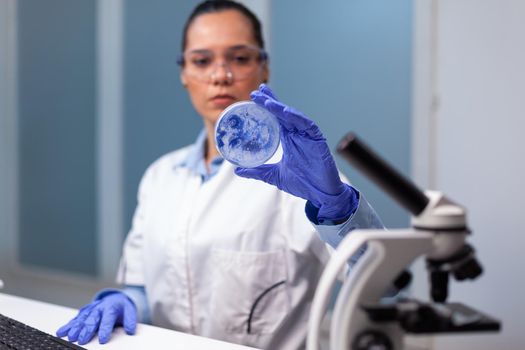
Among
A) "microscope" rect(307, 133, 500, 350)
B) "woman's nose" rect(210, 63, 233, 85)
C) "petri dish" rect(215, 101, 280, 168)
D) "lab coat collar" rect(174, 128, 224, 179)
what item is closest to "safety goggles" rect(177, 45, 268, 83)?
"woman's nose" rect(210, 63, 233, 85)

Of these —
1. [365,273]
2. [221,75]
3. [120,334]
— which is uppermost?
[221,75]

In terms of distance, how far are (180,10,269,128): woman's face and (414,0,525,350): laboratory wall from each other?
866mm

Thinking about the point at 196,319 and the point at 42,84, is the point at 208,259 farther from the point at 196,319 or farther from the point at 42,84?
the point at 42,84

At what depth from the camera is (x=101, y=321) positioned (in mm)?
1118

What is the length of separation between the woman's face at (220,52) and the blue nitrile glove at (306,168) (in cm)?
41

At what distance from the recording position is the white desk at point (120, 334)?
103 cm

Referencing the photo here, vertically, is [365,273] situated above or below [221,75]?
below

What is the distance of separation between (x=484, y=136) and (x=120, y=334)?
1.42m

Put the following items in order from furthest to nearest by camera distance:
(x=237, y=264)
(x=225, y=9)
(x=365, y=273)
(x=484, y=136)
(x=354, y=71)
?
(x=354, y=71), (x=484, y=136), (x=225, y=9), (x=237, y=264), (x=365, y=273)

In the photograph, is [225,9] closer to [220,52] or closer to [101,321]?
[220,52]

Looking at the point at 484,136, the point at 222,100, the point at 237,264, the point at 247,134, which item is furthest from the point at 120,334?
the point at 484,136

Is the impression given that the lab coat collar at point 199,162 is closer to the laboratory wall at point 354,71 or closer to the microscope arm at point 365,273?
the laboratory wall at point 354,71

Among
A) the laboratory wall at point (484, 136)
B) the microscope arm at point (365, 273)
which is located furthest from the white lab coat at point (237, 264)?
the laboratory wall at point (484, 136)

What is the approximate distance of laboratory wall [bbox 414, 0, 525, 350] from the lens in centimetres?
182
